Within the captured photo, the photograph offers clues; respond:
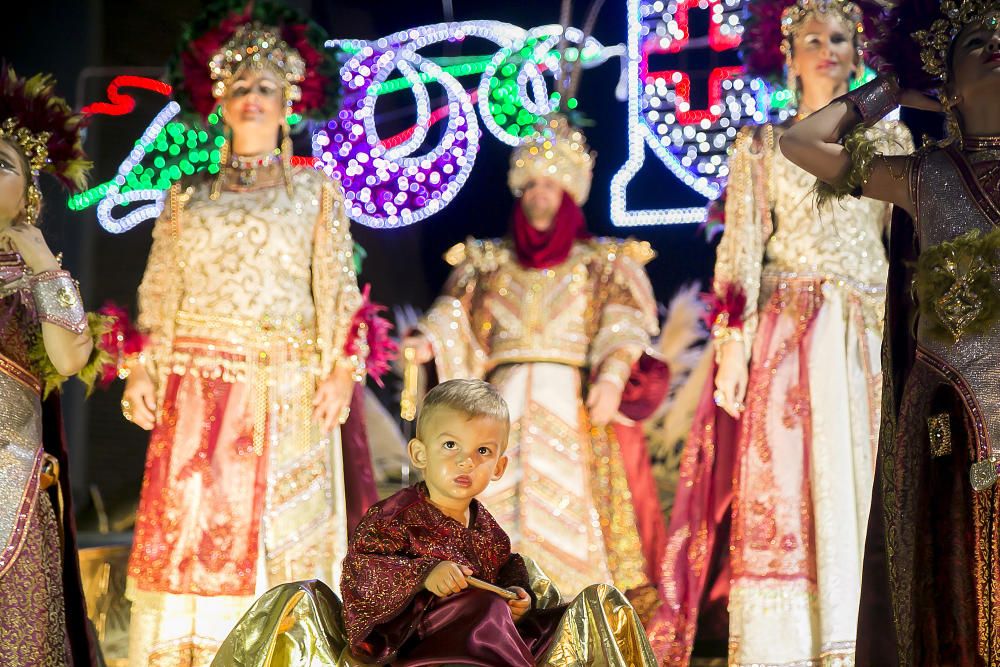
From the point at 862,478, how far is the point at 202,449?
2100 mm

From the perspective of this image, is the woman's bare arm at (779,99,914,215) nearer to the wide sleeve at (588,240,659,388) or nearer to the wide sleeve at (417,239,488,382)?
the wide sleeve at (588,240,659,388)

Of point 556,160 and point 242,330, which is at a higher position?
point 556,160

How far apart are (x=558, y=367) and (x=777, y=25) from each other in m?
1.39

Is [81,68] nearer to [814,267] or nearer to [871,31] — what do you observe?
[814,267]

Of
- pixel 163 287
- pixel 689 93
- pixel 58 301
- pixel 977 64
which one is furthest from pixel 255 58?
pixel 977 64

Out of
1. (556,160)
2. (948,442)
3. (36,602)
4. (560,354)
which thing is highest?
(556,160)

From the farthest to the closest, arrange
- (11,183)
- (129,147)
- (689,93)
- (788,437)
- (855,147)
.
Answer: (129,147) → (689,93) → (788,437) → (11,183) → (855,147)

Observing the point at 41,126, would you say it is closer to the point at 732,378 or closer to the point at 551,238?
the point at 551,238

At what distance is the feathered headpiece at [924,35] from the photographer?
3066 millimetres

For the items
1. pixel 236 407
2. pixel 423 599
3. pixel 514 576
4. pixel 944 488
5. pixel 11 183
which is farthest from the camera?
Result: pixel 236 407

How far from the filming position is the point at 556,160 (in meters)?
4.94

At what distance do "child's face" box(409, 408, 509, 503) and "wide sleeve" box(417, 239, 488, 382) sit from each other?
205cm

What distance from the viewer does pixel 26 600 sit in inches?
130

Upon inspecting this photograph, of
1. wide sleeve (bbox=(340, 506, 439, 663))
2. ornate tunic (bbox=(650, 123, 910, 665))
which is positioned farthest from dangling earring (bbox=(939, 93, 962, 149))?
wide sleeve (bbox=(340, 506, 439, 663))
